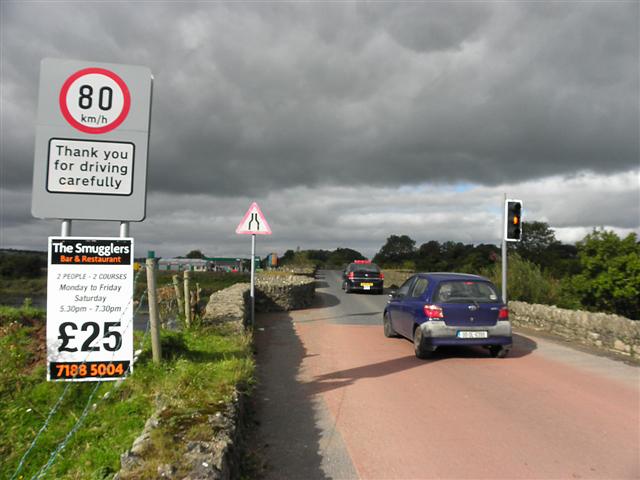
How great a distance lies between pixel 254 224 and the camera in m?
12.5

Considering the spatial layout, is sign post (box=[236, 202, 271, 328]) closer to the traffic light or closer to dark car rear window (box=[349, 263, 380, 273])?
the traffic light

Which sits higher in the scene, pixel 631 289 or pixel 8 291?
pixel 631 289

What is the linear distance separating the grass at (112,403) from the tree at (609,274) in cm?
882

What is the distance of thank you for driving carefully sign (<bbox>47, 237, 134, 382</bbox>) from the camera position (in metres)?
4.85

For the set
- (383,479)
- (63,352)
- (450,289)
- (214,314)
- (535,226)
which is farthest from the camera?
(535,226)

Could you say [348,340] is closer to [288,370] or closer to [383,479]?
[288,370]

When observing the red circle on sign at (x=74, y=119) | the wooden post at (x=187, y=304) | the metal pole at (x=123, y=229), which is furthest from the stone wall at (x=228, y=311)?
the red circle on sign at (x=74, y=119)

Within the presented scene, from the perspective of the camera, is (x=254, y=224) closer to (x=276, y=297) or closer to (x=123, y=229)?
(x=276, y=297)

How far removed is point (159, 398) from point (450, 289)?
571cm

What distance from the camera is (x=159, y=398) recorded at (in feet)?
16.8

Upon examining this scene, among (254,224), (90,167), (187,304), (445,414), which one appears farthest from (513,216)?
(90,167)

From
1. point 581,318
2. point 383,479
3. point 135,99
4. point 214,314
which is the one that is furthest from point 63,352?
point 581,318

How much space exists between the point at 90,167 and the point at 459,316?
254 inches

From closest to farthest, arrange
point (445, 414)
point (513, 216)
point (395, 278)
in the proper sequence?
point (445, 414) < point (513, 216) < point (395, 278)
